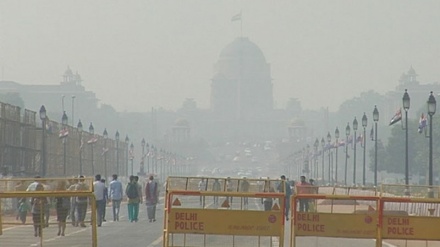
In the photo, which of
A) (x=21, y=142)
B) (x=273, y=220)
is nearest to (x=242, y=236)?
(x=273, y=220)

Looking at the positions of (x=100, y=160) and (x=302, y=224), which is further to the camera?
(x=100, y=160)

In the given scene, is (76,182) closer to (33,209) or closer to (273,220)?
(33,209)

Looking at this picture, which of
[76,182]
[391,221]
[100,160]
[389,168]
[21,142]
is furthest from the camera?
[389,168]

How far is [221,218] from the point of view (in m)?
21.6

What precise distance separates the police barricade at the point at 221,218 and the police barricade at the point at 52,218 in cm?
132

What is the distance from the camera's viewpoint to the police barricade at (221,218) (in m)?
21.5

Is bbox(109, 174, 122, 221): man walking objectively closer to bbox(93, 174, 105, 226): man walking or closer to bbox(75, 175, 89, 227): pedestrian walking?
bbox(93, 174, 105, 226): man walking

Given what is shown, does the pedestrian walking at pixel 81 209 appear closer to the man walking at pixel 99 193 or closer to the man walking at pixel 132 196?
the man walking at pixel 99 193

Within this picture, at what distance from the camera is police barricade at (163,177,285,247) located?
2150 centimetres

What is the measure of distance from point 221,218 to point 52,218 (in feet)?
8.83

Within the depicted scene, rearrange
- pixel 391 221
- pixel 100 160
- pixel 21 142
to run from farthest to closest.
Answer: pixel 100 160
pixel 21 142
pixel 391 221

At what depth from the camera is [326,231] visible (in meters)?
21.7

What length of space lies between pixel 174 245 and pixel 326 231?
96.6 inches

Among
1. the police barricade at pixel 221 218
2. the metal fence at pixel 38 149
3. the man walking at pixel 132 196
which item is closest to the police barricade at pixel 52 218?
the police barricade at pixel 221 218
